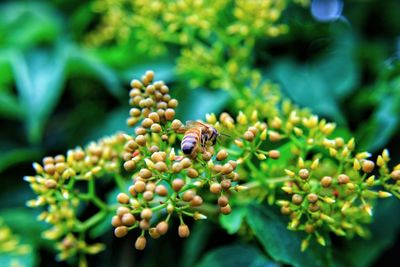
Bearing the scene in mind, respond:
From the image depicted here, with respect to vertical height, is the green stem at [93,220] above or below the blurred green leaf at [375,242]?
above

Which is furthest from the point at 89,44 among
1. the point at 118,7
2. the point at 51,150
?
the point at 51,150

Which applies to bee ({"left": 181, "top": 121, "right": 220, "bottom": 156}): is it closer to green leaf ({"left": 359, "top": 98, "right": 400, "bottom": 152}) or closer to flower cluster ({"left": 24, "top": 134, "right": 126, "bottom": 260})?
flower cluster ({"left": 24, "top": 134, "right": 126, "bottom": 260})

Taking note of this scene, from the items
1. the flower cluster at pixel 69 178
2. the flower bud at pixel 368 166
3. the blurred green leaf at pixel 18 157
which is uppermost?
the blurred green leaf at pixel 18 157

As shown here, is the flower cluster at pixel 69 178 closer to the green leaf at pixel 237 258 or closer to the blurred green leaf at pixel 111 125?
the green leaf at pixel 237 258

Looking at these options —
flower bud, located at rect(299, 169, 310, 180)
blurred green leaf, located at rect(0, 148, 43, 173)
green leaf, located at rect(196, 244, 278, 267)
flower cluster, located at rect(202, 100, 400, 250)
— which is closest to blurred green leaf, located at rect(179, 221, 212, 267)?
green leaf, located at rect(196, 244, 278, 267)

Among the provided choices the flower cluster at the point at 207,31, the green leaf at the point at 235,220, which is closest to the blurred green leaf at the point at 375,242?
the green leaf at the point at 235,220

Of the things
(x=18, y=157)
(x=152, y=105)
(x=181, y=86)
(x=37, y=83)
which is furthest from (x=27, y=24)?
(x=152, y=105)
